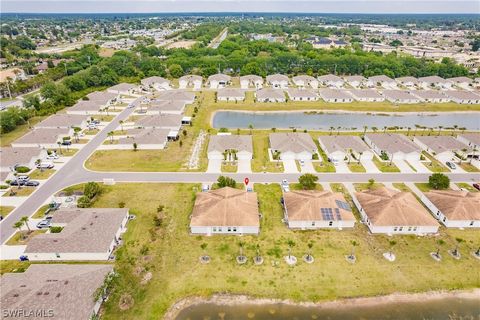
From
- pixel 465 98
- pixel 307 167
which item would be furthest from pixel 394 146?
pixel 465 98

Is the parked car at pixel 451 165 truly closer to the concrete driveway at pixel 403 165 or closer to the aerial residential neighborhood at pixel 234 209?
the aerial residential neighborhood at pixel 234 209

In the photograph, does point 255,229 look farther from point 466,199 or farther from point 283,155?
point 466,199

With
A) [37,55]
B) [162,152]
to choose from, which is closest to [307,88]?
[162,152]

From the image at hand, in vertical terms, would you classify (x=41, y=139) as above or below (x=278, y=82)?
below

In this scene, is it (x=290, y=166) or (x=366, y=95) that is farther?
(x=366, y=95)

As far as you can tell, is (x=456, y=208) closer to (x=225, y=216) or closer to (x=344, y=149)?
(x=344, y=149)
